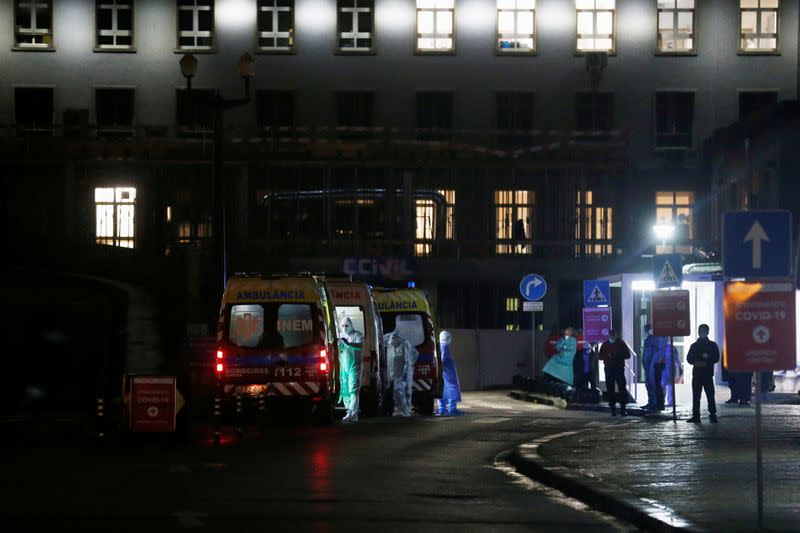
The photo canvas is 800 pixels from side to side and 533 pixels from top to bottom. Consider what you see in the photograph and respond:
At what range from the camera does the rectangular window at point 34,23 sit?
2509 inches

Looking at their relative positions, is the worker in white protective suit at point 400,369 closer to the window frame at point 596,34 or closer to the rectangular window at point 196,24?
the rectangular window at point 196,24

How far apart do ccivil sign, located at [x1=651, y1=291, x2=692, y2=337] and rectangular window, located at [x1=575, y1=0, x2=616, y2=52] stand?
3577 centimetres

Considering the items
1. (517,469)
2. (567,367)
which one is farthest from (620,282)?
(517,469)

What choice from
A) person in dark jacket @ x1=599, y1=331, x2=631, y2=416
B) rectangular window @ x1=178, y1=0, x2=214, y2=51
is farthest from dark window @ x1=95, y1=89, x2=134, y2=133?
person in dark jacket @ x1=599, y1=331, x2=631, y2=416

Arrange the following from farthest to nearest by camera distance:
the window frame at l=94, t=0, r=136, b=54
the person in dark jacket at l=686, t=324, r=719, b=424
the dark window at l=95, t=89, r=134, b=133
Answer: the window frame at l=94, t=0, r=136, b=54
the dark window at l=95, t=89, r=134, b=133
the person in dark jacket at l=686, t=324, r=719, b=424

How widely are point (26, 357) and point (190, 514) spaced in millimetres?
20335

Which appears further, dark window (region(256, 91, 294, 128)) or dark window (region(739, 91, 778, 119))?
dark window (region(739, 91, 778, 119))

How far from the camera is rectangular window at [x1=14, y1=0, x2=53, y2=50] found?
209ft

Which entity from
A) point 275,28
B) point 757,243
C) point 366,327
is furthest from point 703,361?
point 275,28

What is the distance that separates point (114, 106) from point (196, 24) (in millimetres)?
4171

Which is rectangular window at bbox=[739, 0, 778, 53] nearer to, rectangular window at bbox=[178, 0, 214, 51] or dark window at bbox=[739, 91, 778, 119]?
dark window at bbox=[739, 91, 778, 119]

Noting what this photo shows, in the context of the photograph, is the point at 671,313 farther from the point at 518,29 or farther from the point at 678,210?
the point at 518,29

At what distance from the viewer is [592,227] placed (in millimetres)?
59844

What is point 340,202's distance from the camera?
59.2m
